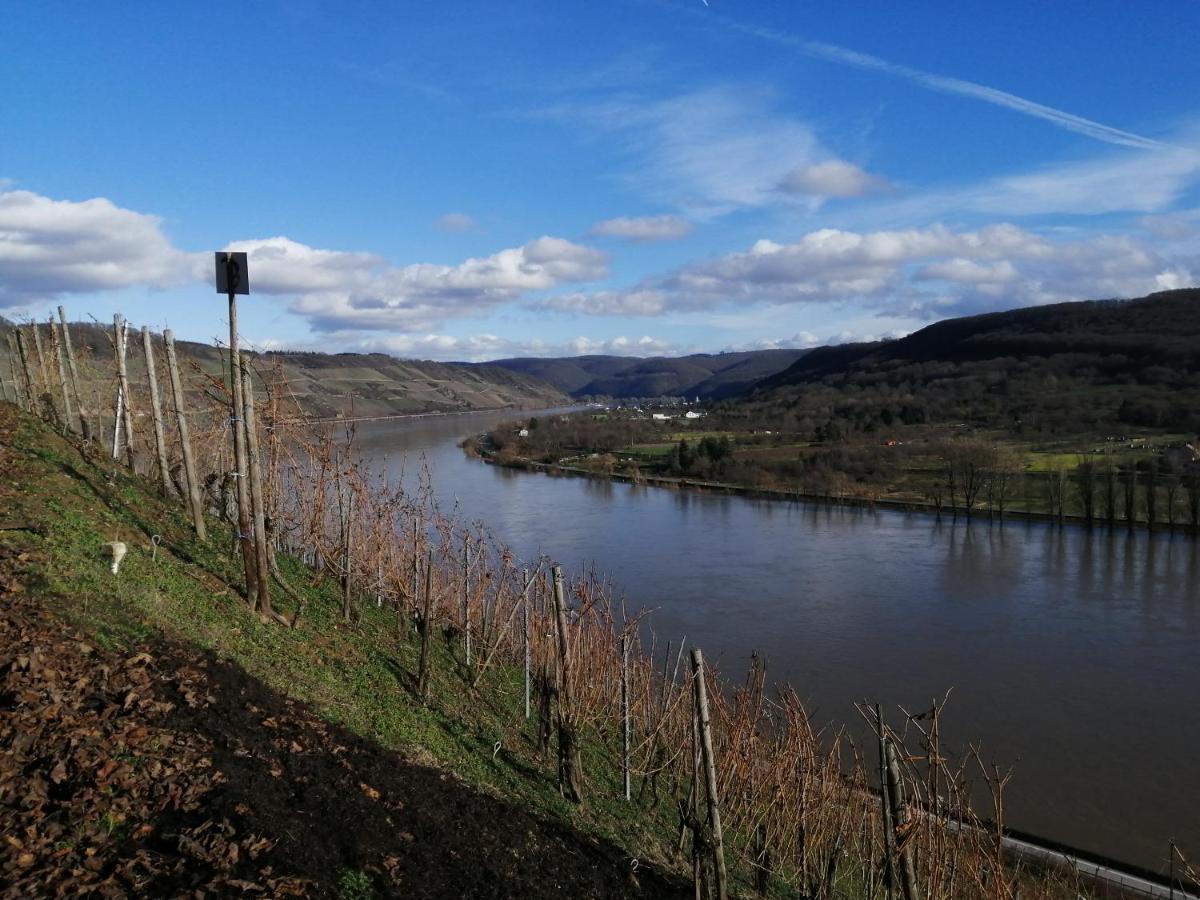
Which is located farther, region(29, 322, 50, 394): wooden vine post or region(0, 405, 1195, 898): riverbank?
region(29, 322, 50, 394): wooden vine post

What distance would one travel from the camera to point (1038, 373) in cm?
7788

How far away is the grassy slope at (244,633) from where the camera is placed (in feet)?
18.7

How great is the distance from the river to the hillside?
4600 cm

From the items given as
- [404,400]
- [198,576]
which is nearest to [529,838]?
[198,576]

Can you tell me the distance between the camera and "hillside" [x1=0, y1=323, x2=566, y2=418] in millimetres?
86562

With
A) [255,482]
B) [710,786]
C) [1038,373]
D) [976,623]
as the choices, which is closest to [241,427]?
[255,482]

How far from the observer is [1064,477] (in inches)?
1443

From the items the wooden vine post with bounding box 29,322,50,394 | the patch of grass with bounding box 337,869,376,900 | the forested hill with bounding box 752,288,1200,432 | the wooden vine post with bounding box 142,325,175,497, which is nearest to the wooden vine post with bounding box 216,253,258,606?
the wooden vine post with bounding box 142,325,175,497

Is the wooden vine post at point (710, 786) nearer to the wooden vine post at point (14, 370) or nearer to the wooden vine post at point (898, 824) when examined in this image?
the wooden vine post at point (898, 824)

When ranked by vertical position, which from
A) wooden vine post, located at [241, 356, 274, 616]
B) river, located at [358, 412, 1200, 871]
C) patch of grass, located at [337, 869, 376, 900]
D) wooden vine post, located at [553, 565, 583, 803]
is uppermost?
wooden vine post, located at [241, 356, 274, 616]

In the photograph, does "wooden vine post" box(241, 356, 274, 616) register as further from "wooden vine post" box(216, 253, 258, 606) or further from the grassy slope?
the grassy slope

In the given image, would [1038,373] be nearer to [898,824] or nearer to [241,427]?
[241,427]

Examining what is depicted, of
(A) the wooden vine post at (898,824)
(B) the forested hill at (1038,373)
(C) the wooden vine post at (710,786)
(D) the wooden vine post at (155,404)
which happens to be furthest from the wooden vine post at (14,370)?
(B) the forested hill at (1038,373)

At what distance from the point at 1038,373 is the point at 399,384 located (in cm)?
8095
